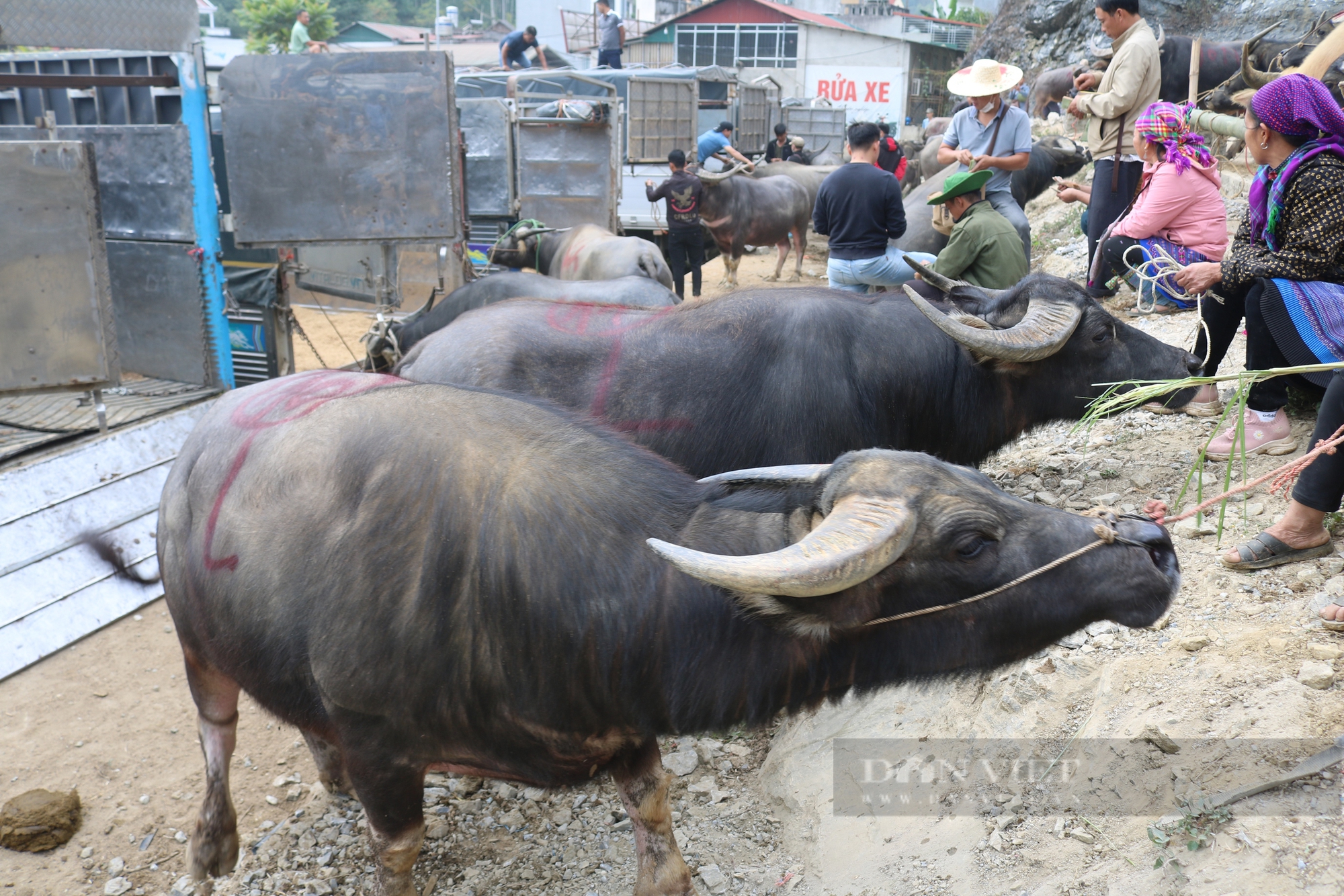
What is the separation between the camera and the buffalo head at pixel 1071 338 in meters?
3.63

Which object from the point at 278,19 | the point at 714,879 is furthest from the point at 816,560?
the point at 278,19

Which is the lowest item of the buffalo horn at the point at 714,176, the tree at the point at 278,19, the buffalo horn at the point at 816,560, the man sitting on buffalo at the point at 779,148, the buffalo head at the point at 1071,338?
the buffalo horn at the point at 816,560

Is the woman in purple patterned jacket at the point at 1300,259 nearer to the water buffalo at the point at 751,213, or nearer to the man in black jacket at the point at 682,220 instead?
the man in black jacket at the point at 682,220

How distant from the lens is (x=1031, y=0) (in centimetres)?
2239

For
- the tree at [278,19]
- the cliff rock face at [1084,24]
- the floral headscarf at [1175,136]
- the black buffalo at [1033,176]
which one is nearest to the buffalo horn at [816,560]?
the floral headscarf at [1175,136]

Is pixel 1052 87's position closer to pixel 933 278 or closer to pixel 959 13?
pixel 933 278

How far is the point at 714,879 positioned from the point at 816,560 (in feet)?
5.00

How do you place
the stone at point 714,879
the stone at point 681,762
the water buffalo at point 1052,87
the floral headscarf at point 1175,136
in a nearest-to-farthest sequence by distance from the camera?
the stone at point 714,879
the stone at point 681,762
the floral headscarf at point 1175,136
the water buffalo at point 1052,87

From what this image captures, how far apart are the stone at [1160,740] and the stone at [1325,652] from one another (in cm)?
54

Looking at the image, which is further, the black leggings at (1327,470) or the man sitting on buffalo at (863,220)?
the man sitting on buffalo at (863,220)

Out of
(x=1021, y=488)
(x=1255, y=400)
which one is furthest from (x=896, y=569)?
(x=1021, y=488)

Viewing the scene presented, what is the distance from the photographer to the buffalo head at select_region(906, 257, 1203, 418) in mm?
3627

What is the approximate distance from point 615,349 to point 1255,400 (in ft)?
8.96

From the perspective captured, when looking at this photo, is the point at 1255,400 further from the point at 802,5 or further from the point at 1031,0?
the point at 802,5
